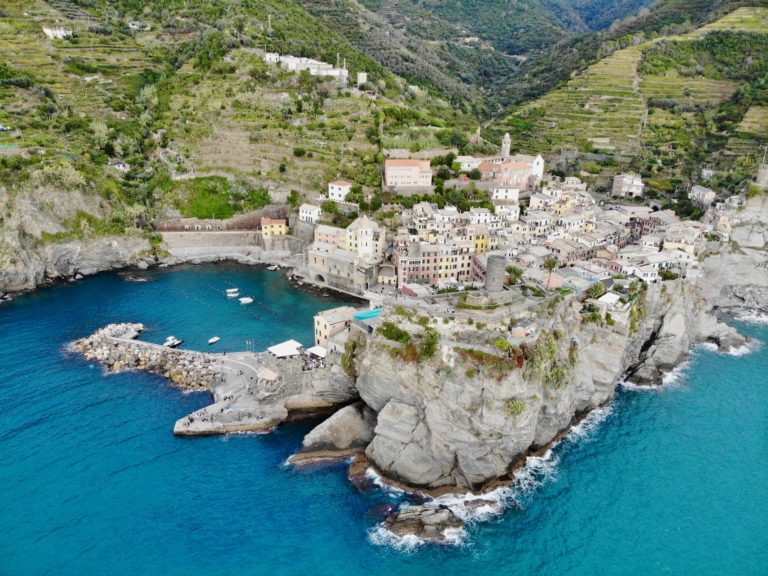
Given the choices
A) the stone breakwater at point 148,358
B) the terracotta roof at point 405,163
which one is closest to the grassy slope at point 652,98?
the terracotta roof at point 405,163

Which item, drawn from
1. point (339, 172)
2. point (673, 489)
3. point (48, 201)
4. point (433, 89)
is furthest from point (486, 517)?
point (433, 89)

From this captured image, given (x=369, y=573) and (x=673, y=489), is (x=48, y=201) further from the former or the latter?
(x=673, y=489)

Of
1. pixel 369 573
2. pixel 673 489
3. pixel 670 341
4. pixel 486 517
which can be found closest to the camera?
pixel 369 573

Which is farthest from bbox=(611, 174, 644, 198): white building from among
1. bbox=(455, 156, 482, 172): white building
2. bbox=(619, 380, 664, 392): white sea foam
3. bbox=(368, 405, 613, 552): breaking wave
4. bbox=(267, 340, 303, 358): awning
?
bbox=(267, 340, 303, 358): awning

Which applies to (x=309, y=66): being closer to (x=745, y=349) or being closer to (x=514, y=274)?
(x=514, y=274)

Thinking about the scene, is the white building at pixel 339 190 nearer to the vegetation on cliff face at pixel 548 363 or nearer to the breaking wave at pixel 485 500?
the vegetation on cliff face at pixel 548 363

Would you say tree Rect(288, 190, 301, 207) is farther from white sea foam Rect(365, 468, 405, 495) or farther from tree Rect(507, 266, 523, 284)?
white sea foam Rect(365, 468, 405, 495)
